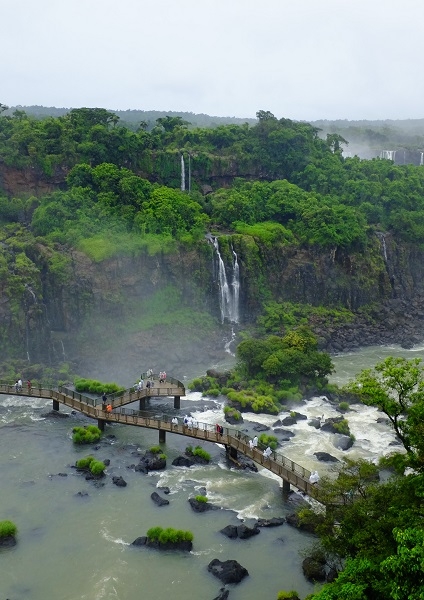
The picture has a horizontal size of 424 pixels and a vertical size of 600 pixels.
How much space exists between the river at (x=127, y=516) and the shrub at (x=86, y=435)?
594mm

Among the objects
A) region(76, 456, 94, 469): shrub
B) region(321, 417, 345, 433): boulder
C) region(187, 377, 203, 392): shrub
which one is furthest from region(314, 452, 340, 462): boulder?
region(187, 377, 203, 392): shrub

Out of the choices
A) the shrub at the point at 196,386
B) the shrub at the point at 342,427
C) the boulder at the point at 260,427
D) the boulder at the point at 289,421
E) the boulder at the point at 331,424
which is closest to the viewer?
the shrub at the point at 342,427

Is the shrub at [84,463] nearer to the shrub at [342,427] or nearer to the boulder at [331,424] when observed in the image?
the boulder at [331,424]

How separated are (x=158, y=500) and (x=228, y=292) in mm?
35782

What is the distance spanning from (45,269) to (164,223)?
1431 cm

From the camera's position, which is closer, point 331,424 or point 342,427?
point 342,427

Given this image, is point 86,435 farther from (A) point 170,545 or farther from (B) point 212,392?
(A) point 170,545

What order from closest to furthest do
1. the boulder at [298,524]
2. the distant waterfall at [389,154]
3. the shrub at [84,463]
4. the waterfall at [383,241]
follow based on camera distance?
the boulder at [298,524], the shrub at [84,463], the waterfall at [383,241], the distant waterfall at [389,154]

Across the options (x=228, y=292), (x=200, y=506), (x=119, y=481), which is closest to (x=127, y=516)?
(x=119, y=481)

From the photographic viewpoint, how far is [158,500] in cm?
3241

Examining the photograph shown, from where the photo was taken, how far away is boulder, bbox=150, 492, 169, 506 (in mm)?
32219

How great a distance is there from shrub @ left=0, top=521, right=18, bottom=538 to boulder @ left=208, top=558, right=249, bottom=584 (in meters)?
9.40

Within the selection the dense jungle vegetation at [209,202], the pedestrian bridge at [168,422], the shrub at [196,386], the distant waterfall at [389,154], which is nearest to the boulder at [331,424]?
the dense jungle vegetation at [209,202]

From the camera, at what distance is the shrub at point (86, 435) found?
3931cm
